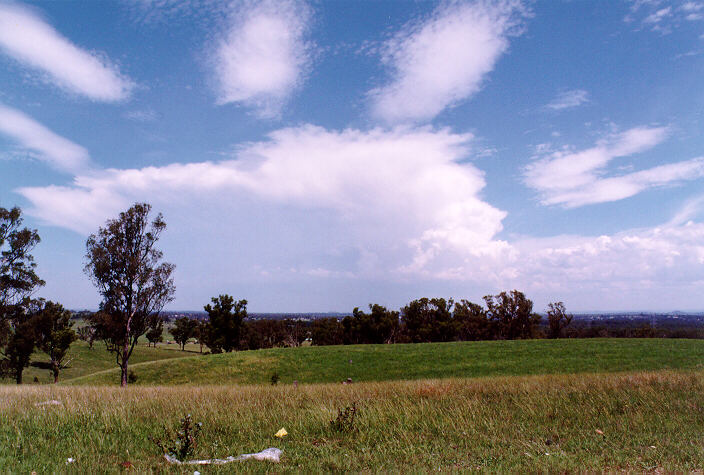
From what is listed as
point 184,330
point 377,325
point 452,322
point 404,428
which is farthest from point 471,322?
point 184,330

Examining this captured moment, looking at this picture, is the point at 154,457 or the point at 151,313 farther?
the point at 151,313

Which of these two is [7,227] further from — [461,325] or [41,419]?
[461,325]

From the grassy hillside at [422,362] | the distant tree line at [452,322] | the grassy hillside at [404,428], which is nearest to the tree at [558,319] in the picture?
the distant tree line at [452,322]

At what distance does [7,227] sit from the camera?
31.9m

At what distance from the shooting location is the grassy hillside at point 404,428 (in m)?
5.71

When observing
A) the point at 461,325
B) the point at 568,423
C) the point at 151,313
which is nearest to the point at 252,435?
the point at 568,423

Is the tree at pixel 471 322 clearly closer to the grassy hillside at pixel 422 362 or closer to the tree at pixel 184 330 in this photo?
the grassy hillside at pixel 422 362

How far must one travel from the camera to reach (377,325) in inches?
3027

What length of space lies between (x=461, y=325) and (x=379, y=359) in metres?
41.6

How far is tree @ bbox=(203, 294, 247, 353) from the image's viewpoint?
6825 centimetres

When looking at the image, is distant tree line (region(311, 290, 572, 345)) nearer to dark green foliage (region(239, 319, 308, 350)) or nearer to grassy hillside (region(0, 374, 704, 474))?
dark green foliage (region(239, 319, 308, 350))

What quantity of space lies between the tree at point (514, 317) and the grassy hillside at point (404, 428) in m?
62.5

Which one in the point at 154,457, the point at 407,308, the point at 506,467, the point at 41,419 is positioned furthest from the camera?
the point at 407,308

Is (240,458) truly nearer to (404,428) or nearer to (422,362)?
(404,428)
